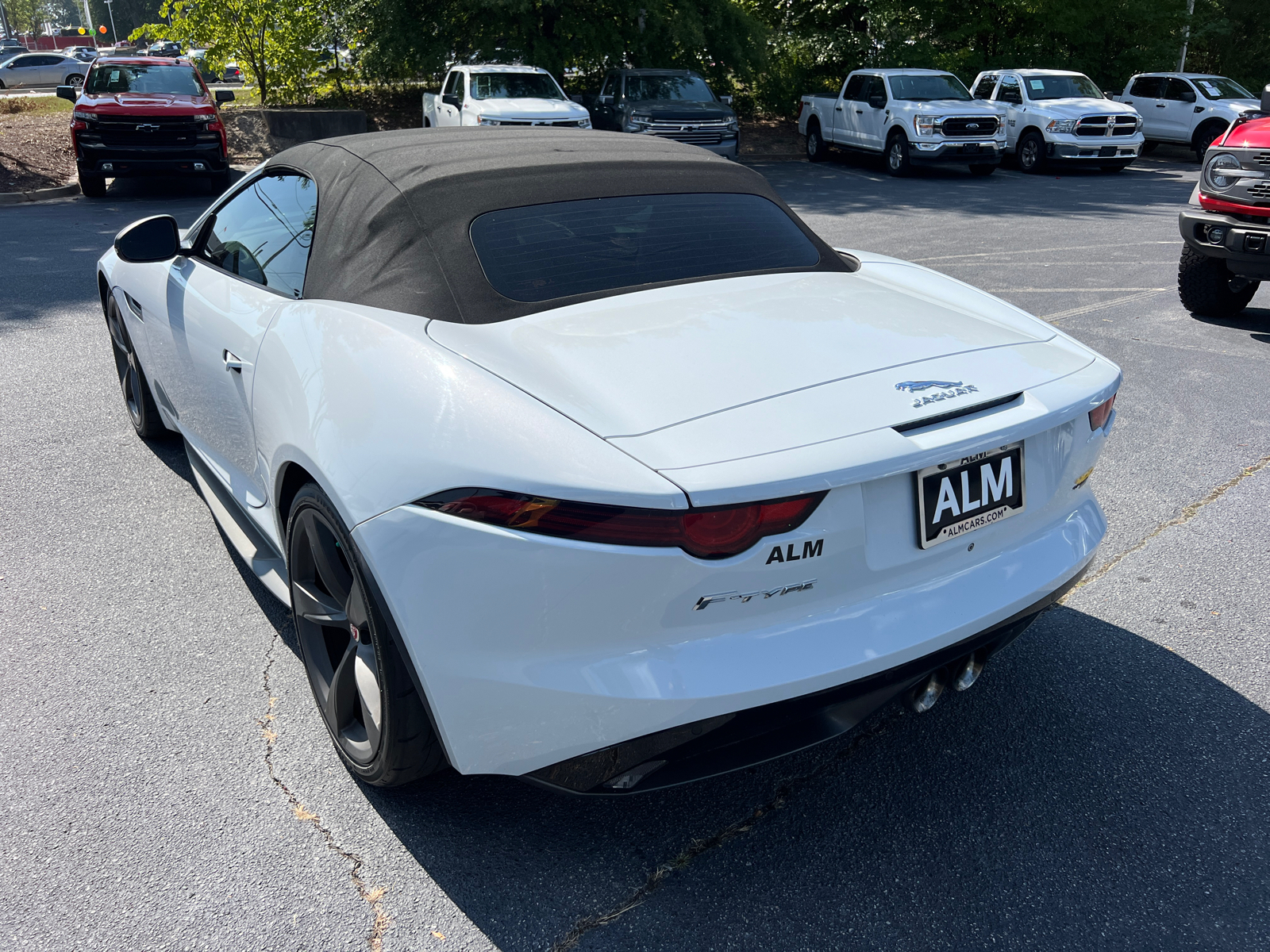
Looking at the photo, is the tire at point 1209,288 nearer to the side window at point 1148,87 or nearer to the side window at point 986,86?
the side window at point 986,86

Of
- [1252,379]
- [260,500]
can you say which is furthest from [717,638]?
[1252,379]

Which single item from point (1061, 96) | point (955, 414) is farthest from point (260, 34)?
point (955, 414)

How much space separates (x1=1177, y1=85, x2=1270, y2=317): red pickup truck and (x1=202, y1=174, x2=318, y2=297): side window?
637 cm

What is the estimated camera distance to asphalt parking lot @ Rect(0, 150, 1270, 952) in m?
2.21

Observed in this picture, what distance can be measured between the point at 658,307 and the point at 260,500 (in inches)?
53.2

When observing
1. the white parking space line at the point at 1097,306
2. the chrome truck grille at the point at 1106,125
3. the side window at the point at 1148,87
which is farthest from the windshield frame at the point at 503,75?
the side window at the point at 1148,87

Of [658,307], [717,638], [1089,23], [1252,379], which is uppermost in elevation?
[1089,23]

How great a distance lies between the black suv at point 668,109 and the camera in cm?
1705

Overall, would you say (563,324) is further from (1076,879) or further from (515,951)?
(1076,879)

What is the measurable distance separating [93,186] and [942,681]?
15.0 metres

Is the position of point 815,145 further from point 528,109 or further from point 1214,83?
point 1214,83

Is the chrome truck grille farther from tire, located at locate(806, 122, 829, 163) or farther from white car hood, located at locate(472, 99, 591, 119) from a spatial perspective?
white car hood, located at locate(472, 99, 591, 119)

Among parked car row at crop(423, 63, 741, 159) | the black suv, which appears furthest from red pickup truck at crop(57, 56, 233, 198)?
the black suv

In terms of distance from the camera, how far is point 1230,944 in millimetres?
2146
